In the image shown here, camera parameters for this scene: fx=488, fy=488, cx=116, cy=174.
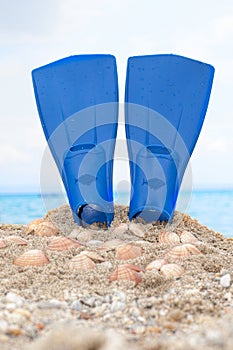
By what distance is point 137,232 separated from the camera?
227 centimetres

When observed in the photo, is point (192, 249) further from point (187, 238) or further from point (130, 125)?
point (130, 125)

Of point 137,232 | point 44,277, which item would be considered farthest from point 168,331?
point 137,232

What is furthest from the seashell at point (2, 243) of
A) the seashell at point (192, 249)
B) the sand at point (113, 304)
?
the seashell at point (192, 249)

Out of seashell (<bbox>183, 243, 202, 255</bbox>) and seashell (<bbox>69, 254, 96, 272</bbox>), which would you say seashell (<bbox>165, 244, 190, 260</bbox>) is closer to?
seashell (<bbox>183, 243, 202, 255</bbox>)

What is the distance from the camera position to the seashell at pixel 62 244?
1.97 meters

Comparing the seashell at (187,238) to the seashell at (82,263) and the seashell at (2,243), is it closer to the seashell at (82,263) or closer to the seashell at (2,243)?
the seashell at (82,263)

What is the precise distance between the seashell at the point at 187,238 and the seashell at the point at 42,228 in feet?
1.94

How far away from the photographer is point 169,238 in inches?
85.2

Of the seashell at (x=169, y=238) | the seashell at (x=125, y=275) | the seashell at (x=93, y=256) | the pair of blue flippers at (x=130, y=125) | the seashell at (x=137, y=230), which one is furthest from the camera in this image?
the pair of blue flippers at (x=130, y=125)

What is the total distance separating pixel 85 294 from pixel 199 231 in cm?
114

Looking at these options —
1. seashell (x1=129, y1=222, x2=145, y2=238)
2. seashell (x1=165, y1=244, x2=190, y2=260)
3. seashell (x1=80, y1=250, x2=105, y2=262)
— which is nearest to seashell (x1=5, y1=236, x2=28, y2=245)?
seashell (x1=80, y1=250, x2=105, y2=262)

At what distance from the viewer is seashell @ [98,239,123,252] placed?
200 cm

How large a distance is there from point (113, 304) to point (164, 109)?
1381 mm

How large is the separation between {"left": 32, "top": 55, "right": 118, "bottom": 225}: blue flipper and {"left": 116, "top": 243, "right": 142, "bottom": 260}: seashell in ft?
1.80
